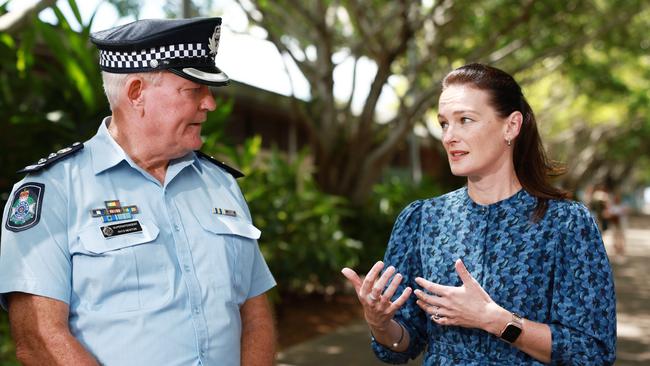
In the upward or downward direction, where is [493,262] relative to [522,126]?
downward

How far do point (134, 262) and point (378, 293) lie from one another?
2.43 ft

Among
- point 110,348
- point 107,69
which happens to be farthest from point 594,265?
point 107,69

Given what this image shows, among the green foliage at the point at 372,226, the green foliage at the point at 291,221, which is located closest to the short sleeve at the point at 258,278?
the green foliage at the point at 291,221

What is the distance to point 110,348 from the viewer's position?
2195 millimetres

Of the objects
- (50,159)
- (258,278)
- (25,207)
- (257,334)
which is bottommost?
(257,334)

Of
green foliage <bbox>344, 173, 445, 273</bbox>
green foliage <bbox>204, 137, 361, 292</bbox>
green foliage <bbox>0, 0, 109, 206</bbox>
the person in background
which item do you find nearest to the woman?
green foliage <bbox>0, 0, 109, 206</bbox>

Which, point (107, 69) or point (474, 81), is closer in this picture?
point (107, 69)

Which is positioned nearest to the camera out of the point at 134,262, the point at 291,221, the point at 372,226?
the point at 134,262

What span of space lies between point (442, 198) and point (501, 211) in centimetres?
26

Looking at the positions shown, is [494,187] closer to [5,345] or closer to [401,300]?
[401,300]

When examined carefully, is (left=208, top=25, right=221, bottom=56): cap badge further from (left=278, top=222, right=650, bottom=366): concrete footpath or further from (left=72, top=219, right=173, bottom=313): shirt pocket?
(left=278, top=222, right=650, bottom=366): concrete footpath

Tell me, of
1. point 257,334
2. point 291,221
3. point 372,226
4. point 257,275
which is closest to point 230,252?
point 257,275

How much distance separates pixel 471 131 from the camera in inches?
100

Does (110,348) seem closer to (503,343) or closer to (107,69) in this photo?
(107,69)
